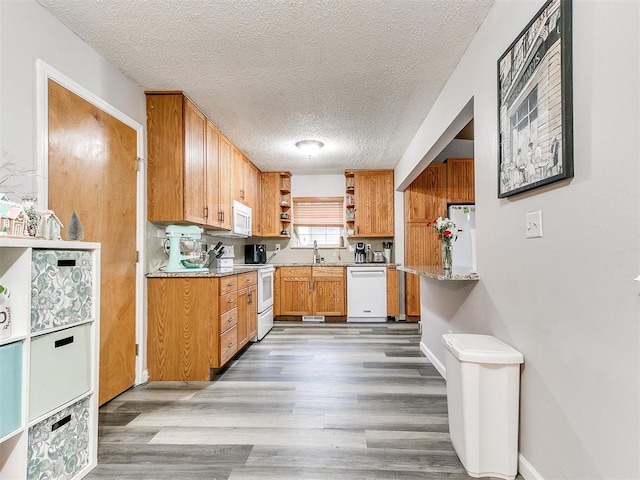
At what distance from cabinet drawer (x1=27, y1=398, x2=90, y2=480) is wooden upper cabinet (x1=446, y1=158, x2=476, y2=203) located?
4688mm

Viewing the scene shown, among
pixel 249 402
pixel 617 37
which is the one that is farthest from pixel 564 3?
pixel 249 402

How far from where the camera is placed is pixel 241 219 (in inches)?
170

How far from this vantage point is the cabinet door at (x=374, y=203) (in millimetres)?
5355

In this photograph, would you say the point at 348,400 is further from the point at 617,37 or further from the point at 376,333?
the point at 617,37

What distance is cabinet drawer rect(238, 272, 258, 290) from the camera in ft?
11.3

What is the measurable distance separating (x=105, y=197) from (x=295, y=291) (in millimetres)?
3281

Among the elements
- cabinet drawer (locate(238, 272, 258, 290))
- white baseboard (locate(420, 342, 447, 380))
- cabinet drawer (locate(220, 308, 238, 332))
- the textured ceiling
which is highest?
the textured ceiling

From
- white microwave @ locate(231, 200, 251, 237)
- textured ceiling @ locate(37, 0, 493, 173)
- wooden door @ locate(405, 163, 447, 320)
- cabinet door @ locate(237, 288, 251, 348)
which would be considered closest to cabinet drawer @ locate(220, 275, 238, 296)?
cabinet door @ locate(237, 288, 251, 348)

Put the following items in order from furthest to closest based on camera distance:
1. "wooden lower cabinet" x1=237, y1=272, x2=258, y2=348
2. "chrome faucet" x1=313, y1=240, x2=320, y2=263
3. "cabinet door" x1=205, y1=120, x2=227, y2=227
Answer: "chrome faucet" x1=313, y1=240, x2=320, y2=263
"wooden lower cabinet" x1=237, y1=272, x2=258, y2=348
"cabinet door" x1=205, y1=120, x2=227, y2=227

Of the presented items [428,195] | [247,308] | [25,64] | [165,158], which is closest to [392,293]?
[428,195]

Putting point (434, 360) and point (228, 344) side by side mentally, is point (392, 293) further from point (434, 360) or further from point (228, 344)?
point (228, 344)

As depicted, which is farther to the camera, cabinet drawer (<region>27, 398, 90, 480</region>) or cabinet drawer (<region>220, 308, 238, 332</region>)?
cabinet drawer (<region>220, 308, 238, 332</region>)

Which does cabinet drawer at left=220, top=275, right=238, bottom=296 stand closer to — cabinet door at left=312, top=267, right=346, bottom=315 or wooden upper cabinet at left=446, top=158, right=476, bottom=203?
cabinet door at left=312, top=267, right=346, bottom=315

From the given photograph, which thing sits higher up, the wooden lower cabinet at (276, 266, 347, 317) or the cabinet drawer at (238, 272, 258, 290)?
the cabinet drawer at (238, 272, 258, 290)
